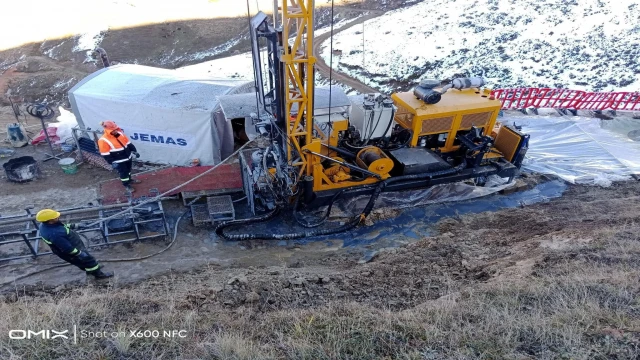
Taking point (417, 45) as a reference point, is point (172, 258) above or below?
above

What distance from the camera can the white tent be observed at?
34.8 feet

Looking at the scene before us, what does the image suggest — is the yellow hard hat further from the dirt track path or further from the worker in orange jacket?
the dirt track path

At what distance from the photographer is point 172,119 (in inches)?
420

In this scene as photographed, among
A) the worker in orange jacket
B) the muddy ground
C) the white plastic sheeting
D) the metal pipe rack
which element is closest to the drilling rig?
the muddy ground

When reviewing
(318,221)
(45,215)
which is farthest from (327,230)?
(45,215)

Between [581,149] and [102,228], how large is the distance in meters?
11.9

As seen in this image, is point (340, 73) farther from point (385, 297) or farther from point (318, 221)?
point (385, 297)

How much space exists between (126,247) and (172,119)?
14.1ft

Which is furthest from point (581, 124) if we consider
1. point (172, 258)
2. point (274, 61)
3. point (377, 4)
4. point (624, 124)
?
point (377, 4)

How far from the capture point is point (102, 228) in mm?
7418

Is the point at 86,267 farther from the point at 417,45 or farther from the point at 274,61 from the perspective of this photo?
the point at 417,45

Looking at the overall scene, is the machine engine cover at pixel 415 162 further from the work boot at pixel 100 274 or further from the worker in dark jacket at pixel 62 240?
the worker in dark jacket at pixel 62 240

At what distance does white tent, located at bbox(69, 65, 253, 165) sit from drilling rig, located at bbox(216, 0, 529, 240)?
7.45 ft

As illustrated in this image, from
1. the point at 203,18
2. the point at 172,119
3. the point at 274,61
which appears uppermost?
the point at 274,61
